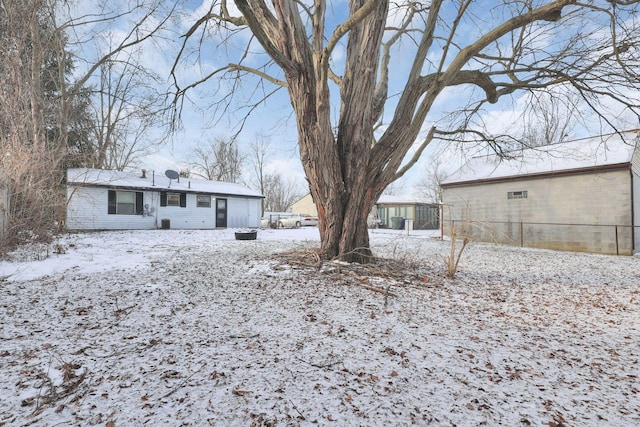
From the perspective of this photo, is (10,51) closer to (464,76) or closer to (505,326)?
(464,76)

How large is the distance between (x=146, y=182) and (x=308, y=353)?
1791cm

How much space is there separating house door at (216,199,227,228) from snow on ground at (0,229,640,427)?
1441cm

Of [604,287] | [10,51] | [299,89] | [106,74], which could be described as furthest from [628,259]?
[106,74]

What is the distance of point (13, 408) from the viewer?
166 cm

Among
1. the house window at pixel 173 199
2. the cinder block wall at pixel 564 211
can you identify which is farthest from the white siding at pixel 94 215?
the cinder block wall at pixel 564 211

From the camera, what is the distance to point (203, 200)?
18.3 m

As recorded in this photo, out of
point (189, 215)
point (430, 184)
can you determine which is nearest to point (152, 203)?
point (189, 215)

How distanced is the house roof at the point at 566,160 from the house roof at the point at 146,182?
14756 millimetres

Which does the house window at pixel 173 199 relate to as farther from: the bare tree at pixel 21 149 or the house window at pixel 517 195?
the house window at pixel 517 195

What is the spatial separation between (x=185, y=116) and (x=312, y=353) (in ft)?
20.9

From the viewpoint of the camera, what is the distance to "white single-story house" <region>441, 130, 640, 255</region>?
Answer: 31.9ft

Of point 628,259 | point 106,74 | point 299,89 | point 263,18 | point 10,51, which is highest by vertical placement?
point 106,74

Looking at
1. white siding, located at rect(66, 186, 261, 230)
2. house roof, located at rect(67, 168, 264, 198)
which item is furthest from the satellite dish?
white siding, located at rect(66, 186, 261, 230)

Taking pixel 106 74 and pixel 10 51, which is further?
pixel 106 74
